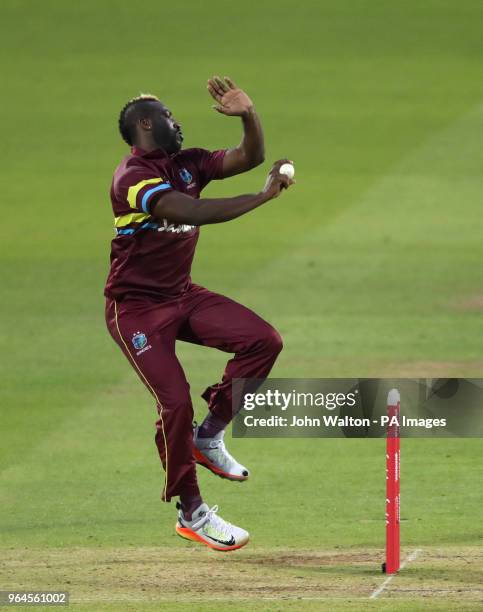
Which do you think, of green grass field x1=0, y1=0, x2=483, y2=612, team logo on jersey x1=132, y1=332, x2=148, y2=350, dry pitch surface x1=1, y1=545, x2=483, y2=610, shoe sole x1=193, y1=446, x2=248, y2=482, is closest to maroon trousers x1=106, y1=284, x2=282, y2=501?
team logo on jersey x1=132, y1=332, x2=148, y2=350

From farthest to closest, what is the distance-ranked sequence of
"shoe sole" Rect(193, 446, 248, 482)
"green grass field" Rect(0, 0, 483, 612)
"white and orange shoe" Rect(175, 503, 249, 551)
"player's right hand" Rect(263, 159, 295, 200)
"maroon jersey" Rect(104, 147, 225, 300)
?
"green grass field" Rect(0, 0, 483, 612)
"shoe sole" Rect(193, 446, 248, 482)
"white and orange shoe" Rect(175, 503, 249, 551)
"maroon jersey" Rect(104, 147, 225, 300)
"player's right hand" Rect(263, 159, 295, 200)

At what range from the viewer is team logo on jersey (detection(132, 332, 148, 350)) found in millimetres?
9734

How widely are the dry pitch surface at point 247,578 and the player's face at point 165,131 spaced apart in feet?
8.55

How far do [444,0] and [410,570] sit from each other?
24478 mm

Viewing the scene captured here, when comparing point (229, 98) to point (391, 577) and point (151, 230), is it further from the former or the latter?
point (391, 577)

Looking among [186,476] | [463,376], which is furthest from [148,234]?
[463,376]

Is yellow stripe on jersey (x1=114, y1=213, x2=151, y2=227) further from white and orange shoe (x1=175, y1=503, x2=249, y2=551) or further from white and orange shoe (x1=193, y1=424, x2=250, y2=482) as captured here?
white and orange shoe (x1=175, y1=503, x2=249, y2=551)

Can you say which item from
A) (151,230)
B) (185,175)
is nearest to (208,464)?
(151,230)

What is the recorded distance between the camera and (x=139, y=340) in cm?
974

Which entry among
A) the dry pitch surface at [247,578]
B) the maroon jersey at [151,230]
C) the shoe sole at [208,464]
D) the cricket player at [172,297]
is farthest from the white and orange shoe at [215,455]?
the maroon jersey at [151,230]

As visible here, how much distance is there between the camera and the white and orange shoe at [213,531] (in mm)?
9812

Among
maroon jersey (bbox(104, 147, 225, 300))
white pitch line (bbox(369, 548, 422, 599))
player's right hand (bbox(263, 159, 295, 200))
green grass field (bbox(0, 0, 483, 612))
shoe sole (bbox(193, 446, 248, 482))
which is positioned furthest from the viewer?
green grass field (bbox(0, 0, 483, 612))

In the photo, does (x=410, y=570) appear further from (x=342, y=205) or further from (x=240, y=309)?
(x=342, y=205)

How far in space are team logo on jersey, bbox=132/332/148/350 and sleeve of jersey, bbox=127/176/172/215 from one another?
76 centimetres
